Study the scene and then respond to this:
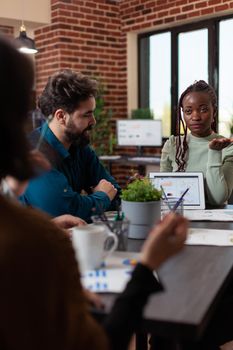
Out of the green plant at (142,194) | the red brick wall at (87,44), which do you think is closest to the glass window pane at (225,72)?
the red brick wall at (87,44)

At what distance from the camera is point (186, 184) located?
207 centimetres

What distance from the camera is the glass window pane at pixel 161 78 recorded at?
5.92 m

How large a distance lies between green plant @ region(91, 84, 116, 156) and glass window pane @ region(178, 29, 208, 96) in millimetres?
981

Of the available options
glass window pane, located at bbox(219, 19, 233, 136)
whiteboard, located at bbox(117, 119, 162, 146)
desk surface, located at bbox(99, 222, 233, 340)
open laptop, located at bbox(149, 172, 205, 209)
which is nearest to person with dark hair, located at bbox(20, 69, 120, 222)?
open laptop, located at bbox(149, 172, 205, 209)

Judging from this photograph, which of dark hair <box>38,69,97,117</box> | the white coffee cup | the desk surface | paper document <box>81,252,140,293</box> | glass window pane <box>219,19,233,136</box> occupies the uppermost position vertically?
glass window pane <box>219,19,233,136</box>

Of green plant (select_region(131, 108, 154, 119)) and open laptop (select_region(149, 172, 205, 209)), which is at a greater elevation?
green plant (select_region(131, 108, 154, 119))

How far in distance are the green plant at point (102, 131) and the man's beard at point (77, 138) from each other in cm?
354

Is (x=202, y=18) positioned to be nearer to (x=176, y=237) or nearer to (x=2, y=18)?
(x=2, y=18)

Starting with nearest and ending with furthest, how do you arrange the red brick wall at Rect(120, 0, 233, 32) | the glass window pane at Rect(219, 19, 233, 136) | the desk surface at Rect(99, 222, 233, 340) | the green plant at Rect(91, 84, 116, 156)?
the desk surface at Rect(99, 222, 233, 340), the red brick wall at Rect(120, 0, 233, 32), the glass window pane at Rect(219, 19, 233, 136), the green plant at Rect(91, 84, 116, 156)

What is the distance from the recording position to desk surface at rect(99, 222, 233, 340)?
894 mm

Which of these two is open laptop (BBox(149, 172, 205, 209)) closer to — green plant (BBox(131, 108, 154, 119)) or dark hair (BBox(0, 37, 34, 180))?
dark hair (BBox(0, 37, 34, 180))

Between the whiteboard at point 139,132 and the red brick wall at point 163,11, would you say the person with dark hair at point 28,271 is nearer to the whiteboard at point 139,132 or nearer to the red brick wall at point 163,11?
the red brick wall at point 163,11

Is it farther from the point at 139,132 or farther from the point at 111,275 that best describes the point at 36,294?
the point at 139,132

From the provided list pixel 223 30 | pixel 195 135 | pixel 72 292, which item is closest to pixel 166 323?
pixel 72 292
